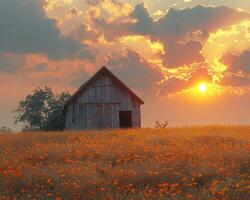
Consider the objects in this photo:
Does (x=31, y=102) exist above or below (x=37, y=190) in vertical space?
above

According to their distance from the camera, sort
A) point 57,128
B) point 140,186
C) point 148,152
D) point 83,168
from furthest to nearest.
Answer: point 57,128, point 148,152, point 83,168, point 140,186

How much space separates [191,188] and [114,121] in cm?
2900

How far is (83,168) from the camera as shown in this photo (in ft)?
47.7

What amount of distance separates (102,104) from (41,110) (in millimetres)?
20383

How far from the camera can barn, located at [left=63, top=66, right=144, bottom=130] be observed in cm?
4144

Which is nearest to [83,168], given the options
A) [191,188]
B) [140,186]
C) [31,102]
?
[140,186]

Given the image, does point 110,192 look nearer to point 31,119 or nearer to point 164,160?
point 164,160

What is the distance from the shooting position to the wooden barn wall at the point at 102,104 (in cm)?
4144

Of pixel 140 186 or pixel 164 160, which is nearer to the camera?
pixel 140 186

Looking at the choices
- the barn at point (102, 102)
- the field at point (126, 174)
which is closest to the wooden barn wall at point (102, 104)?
the barn at point (102, 102)

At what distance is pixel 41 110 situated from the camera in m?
60.0

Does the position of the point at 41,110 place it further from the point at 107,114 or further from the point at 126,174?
the point at 126,174

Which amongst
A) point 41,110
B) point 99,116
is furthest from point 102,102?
point 41,110

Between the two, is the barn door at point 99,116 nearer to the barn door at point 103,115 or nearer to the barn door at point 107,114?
the barn door at point 103,115
